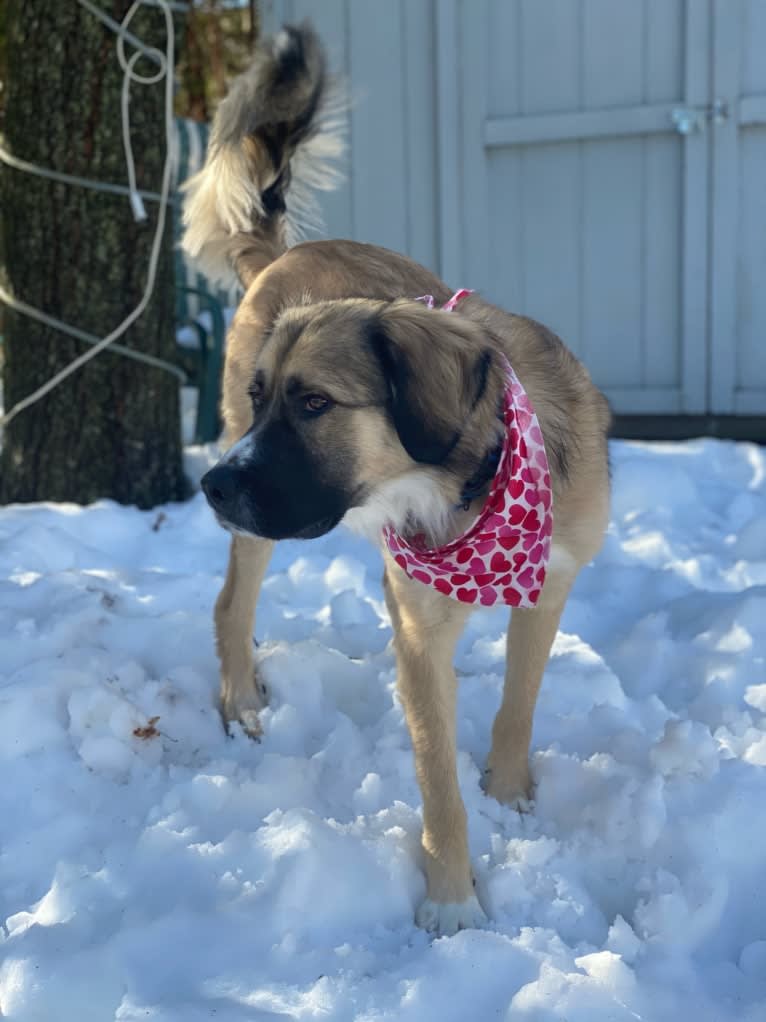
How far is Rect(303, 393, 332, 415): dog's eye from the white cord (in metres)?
2.30

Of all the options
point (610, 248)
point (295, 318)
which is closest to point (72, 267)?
point (295, 318)

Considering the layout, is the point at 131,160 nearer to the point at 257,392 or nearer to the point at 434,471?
the point at 257,392

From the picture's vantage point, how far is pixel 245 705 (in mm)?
2973

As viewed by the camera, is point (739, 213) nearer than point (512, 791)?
No

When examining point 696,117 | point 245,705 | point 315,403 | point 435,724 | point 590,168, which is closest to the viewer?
point 315,403

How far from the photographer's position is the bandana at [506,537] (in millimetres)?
2223

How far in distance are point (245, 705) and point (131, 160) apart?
2.35 m

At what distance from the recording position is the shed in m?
5.86

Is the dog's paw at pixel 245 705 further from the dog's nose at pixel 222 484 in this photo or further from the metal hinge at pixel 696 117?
the metal hinge at pixel 696 117

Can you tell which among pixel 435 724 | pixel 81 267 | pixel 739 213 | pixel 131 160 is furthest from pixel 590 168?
pixel 435 724

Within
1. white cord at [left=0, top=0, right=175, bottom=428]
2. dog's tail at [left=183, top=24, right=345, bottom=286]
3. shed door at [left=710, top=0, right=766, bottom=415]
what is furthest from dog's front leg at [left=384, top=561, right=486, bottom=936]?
shed door at [left=710, top=0, right=766, bottom=415]

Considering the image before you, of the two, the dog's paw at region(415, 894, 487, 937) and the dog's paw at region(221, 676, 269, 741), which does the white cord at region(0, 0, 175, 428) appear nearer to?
the dog's paw at region(221, 676, 269, 741)

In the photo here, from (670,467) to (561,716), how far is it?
7.68 ft

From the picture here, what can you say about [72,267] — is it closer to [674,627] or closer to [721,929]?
[674,627]
